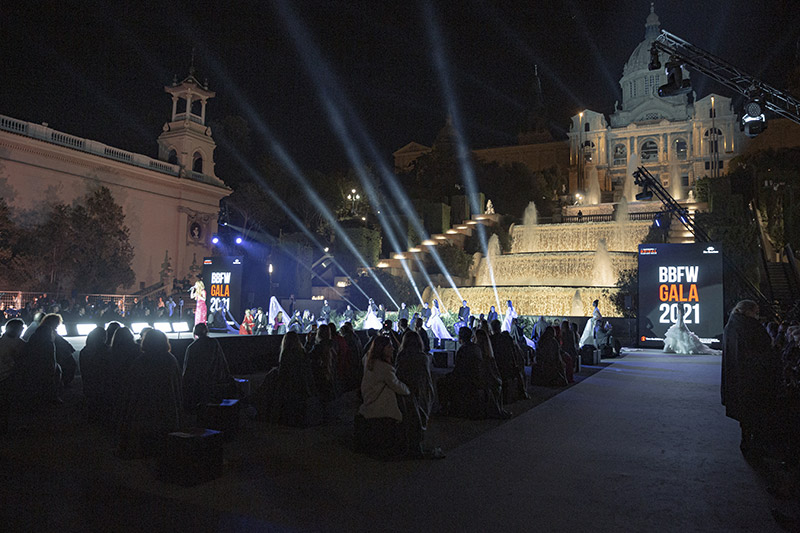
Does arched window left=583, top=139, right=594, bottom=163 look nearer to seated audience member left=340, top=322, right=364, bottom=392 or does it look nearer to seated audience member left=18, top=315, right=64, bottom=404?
seated audience member left=340, top=322, right=364, bottom=392

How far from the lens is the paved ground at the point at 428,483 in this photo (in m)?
4.39

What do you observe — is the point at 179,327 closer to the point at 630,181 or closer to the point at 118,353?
the point at 118,353

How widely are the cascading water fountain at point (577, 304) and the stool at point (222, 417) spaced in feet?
77.1

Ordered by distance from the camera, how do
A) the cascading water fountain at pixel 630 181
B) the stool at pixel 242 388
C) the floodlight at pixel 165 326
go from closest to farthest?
the stool at pixel 242 388
the floodlight at pixel 165 326
the cascading water fountain at pixel 630 181

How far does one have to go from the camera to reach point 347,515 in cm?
448

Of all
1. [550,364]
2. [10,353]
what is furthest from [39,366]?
[550,364]

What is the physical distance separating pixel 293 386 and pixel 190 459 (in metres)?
2.92

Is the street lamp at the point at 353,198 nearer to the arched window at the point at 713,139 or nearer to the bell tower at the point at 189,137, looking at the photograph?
the bell tower at the point at 189,137


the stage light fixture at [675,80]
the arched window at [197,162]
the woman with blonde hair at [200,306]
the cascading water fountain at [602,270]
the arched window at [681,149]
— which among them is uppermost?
the arched window at [681,149]

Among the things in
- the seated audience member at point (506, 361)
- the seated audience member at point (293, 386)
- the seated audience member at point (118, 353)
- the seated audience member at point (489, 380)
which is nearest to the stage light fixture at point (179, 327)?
the seated audience member at point (118, 353)

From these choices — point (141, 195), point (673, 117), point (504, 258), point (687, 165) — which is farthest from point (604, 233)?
point (673, 117)

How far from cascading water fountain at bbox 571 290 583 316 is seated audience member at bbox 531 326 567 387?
16.3m

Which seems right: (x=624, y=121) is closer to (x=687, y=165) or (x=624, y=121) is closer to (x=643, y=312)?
→ (x=687, y=165)

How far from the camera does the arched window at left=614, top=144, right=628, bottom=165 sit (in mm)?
74150
